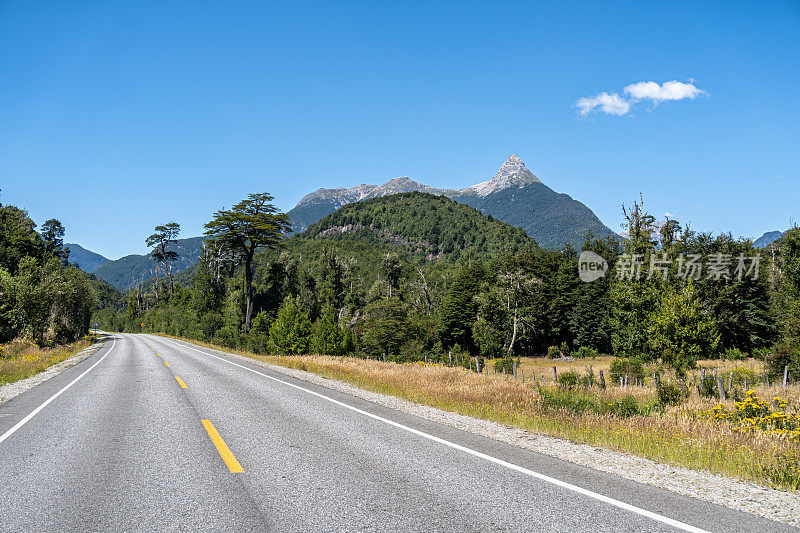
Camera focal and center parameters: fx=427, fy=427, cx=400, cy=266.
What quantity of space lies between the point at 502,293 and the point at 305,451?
55053 millimetres

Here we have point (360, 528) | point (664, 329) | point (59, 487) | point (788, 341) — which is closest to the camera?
point (360, 528)

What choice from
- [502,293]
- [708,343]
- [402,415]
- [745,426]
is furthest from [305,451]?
[502,293]

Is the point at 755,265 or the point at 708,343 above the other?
the point at 755,265

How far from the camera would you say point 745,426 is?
8.65 m

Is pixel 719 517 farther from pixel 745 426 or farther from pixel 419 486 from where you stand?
pixel 745 426

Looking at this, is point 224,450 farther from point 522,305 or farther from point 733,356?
point 522,305

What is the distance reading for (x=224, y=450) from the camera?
657cm

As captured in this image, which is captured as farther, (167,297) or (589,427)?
(167,297)

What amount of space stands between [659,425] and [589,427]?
1666mm

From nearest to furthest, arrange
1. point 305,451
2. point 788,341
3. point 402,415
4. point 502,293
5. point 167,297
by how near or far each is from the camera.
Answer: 1. point 305,451
2. point 402,415
3. point 788,341
4. point 502,293
5. point 167,297

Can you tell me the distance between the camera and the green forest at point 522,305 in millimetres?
36625

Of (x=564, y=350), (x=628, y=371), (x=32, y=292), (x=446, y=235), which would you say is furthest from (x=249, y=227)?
(x=446, y=235)

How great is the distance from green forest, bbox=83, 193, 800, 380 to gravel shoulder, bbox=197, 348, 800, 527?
2806 cm

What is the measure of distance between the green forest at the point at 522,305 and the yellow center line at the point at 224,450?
27.2m
